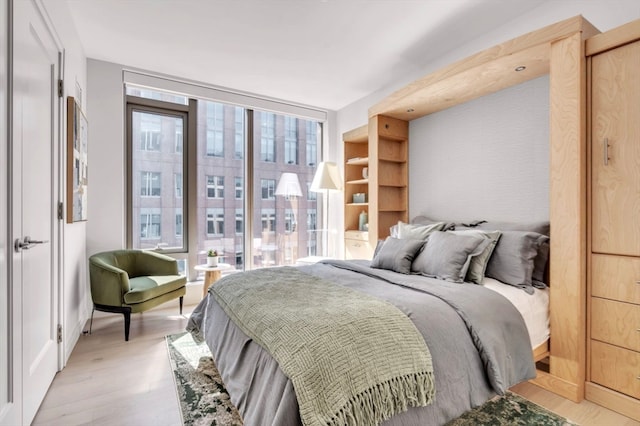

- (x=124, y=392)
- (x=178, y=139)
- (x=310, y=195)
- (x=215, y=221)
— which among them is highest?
(x=178, y=139)

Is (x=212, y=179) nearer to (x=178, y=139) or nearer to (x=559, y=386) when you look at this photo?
(x=178, y=139)

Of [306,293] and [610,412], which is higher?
[306,293]

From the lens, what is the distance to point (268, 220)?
4543 mm

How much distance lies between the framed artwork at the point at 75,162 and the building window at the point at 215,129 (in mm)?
1379

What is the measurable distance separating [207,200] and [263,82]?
1.61 metres

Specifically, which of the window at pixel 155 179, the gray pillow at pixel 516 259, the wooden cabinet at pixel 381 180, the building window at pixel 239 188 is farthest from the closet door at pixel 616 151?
the window at pixel 155 179

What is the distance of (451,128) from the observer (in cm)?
332

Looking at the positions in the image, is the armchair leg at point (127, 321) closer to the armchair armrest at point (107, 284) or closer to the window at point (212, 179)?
the armchair armrest at point (107, 284)

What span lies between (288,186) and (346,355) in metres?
3.43

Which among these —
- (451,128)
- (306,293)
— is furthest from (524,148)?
(306,293)

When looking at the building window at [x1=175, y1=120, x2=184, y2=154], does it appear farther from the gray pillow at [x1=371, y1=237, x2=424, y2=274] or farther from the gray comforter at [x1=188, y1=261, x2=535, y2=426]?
the gray pillow at [x1=371, y1=237, x2=424, y2=274]

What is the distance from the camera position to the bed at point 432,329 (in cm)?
135

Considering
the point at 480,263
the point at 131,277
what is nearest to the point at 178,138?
the point at 131,277

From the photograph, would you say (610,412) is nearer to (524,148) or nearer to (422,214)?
(524,148)
